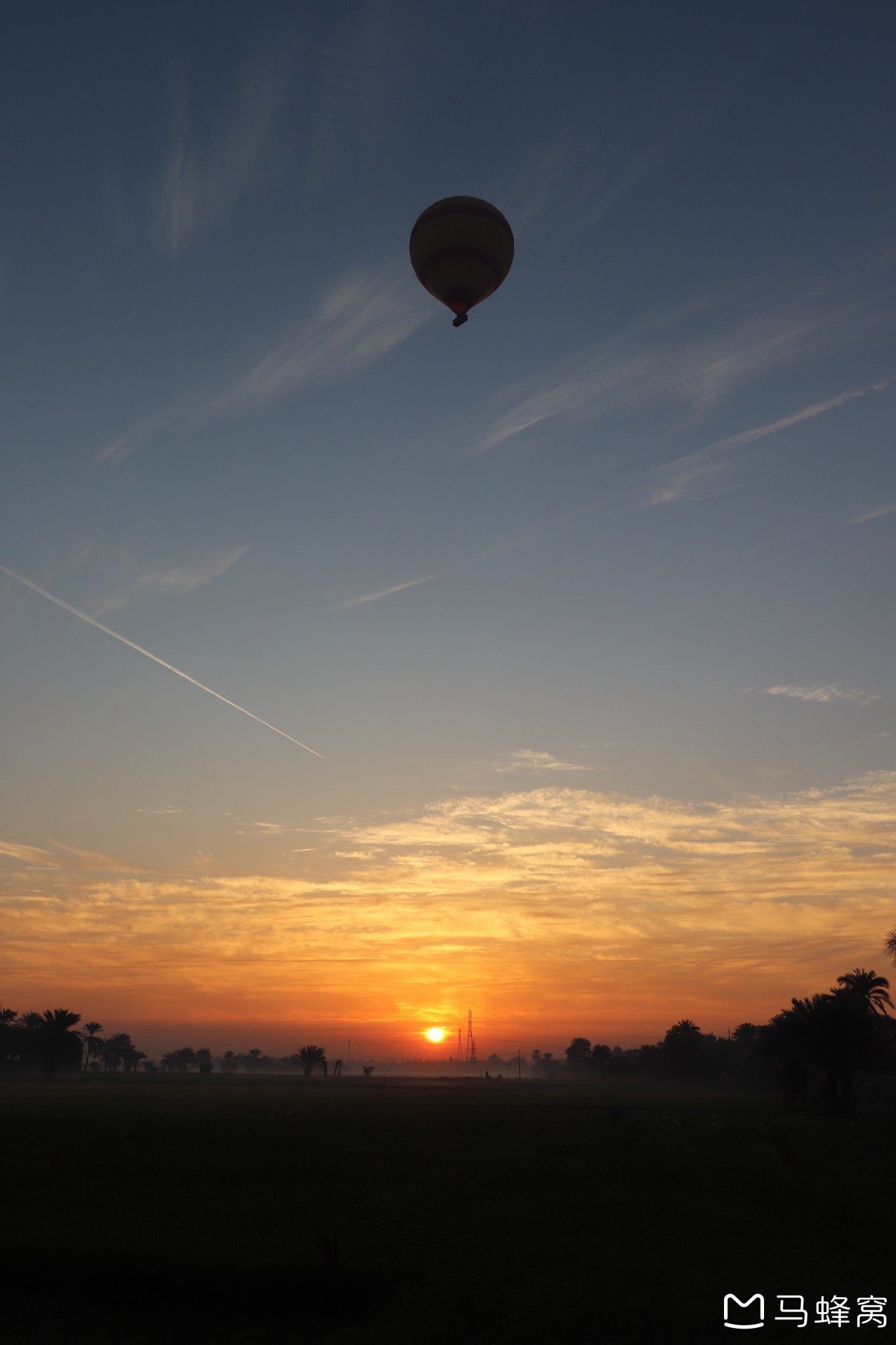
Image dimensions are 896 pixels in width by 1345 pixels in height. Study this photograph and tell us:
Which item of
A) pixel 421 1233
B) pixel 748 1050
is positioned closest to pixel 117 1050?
pixel 748 1050

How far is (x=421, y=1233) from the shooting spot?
72.4 feet

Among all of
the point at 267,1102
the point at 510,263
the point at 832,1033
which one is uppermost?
the point at 510,263

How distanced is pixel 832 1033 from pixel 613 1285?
45792 mm

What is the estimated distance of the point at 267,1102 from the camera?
202ft

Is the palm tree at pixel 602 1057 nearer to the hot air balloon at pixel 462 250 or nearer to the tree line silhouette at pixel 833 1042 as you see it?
the tree line silhouette at pixel 833 1042

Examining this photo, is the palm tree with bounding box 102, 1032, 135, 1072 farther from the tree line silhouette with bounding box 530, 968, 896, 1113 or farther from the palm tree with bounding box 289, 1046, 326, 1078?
the tree line silhouette with bounding box 530, 968, 896, 1113

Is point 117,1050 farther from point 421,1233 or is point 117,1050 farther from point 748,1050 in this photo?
point 421,1233

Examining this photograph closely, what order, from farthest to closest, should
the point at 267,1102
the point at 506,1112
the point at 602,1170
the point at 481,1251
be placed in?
the point at 267,1102, the point at 506,1112, the point at 602,1170, the point at 481,1251

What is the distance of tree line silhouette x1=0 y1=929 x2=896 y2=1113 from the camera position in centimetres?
5662

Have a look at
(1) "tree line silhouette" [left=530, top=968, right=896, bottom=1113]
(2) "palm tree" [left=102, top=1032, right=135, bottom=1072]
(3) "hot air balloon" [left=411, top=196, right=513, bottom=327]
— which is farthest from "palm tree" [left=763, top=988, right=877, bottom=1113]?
(2) "palm tree" [left=102, top=1032, right=135, bottom=1072]

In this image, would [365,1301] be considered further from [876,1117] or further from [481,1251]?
[876,1117]

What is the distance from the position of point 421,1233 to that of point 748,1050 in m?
149

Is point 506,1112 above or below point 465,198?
below

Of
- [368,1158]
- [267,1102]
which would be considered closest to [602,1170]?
[368,1158]
